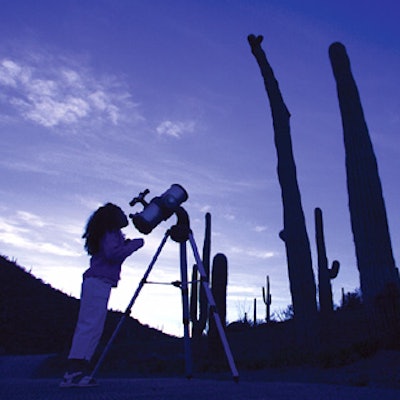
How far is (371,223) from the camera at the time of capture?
20.8 ft

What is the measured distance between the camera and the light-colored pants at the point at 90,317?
365 cm

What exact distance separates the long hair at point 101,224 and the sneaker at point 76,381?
3.39 ft

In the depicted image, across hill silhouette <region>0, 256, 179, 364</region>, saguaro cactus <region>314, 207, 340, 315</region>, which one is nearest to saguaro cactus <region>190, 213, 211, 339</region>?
hill silhouette <region>0, 256, 179, 364</region>

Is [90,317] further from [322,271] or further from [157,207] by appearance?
[322,271]

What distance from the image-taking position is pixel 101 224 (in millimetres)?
4027

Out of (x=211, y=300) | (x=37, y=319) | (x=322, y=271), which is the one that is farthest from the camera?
(x=37, y=319)

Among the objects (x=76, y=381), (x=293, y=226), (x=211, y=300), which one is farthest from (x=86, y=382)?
(x=293, y=226)

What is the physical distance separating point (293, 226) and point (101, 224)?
15.7 feet

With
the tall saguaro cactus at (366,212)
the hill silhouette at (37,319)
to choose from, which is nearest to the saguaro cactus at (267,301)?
the hill silhouette at (37,319)

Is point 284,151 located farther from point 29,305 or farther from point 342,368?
point 29,305

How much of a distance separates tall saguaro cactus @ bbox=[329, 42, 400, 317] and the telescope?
10.1ft

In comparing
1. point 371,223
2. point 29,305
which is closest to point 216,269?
point 371,223

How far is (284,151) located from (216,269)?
2.91 metres

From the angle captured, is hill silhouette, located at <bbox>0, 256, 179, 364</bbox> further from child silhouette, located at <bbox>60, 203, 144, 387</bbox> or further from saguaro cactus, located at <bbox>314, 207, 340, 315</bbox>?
child silhouette, located at <bbox>60, 203, 144, 387</bbox>
